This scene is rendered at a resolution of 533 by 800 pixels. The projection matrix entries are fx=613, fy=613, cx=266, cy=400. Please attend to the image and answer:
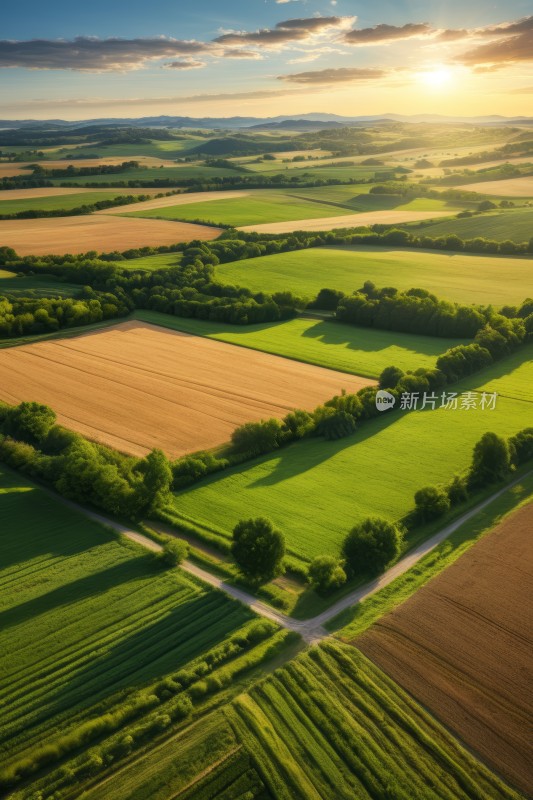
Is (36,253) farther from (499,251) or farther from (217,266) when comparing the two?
(499,251)

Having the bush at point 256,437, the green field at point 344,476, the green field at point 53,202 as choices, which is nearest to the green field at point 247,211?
the green field at point 53,202

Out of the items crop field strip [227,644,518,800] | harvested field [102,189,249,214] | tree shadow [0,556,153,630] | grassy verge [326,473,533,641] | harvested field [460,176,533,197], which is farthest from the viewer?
harvested field [460,176,533,197]

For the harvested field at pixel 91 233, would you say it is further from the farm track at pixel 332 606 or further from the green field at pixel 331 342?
the farm track at pixel 332 606

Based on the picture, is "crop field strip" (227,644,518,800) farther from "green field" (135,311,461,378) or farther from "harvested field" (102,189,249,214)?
"harvested field" (102,189,249,214)

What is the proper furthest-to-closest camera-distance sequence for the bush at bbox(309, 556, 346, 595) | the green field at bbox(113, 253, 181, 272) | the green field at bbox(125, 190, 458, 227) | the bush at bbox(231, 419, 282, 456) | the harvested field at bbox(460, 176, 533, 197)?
1. the harvested field at bbox(460, 176, 533, 197)
2. the green field at bbox(125, 190, 458, 227)
3. the green field at bbox(113, 253, 181, 272)
4. the bush at bbox(231, 419, 282, 456)
5. the bush at bbox(309, 556, 346, 595)

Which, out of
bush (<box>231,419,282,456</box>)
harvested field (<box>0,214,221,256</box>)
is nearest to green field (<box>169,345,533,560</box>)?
bush (<box>231,419,282,456</box>)

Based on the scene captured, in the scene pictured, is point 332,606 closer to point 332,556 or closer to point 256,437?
point 332,556
